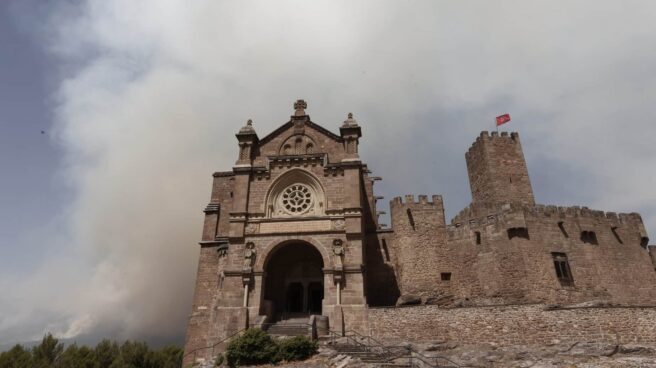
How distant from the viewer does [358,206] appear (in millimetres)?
22375

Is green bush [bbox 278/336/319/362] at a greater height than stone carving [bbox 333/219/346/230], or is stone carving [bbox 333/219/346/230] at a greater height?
stone carving [bbox 333/219/346/230]

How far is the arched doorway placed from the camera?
23.5 meters

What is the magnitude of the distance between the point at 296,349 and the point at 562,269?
54.5ft

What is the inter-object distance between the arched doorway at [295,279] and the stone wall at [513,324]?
16.2ft

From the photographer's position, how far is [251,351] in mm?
16453

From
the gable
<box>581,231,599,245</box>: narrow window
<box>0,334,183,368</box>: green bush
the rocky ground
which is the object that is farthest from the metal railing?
<box>0,334,183,368</box>: green bush

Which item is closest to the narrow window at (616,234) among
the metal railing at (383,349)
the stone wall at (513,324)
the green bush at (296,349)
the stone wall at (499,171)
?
the stone wall at (499,171)

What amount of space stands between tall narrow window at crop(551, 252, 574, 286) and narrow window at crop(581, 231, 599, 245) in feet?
6.82

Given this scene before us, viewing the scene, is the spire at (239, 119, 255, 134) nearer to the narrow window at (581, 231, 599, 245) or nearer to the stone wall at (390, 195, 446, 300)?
the stone wall at (390, 195, 446, 300)

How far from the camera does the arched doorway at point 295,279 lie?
23.5 m

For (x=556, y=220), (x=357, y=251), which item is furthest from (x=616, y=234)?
(x=357, y=251)

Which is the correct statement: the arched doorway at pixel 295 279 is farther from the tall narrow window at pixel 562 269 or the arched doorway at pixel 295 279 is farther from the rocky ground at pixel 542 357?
the tall narrow window at pixel 562 269

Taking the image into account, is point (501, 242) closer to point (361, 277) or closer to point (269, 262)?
point (361, 277)

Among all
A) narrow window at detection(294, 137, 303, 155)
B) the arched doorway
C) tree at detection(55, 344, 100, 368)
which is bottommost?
tree at detection(55, 344, 100, 368)
